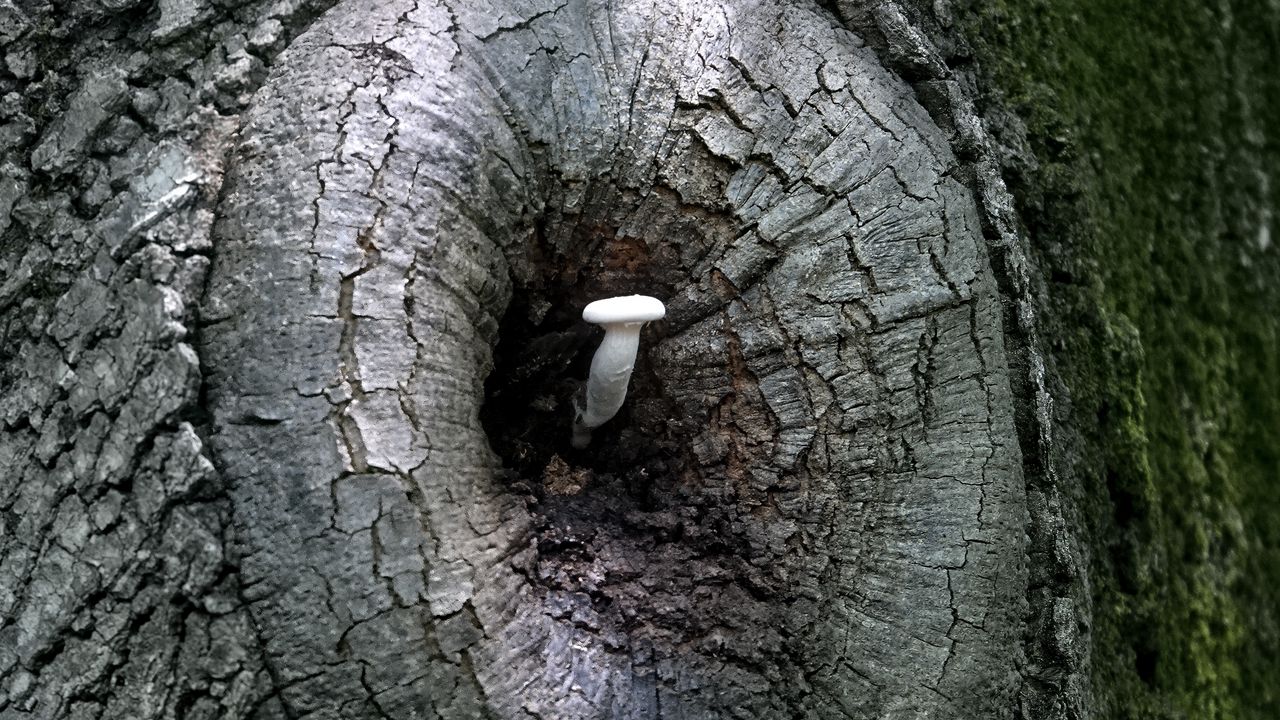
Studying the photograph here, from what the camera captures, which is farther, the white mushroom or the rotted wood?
the white mushroom

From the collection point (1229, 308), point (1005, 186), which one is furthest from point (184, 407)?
point (1229, 308)

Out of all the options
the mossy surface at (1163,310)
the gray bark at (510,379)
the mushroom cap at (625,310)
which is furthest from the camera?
the mossy surface at (1163,310)

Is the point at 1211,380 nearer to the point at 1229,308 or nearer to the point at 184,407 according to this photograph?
the point at 1229,308

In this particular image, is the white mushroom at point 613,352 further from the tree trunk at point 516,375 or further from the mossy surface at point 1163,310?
the mossy surface at point 1163,310

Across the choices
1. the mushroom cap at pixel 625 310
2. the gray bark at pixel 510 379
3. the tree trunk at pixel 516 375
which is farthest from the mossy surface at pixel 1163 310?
the mushroom cap at pixel 625 310

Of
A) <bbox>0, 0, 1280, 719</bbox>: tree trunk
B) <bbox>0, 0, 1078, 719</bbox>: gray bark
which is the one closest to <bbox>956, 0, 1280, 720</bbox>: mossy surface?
<bbox>0, 0, 1280, 719</bbox>: tree trunk

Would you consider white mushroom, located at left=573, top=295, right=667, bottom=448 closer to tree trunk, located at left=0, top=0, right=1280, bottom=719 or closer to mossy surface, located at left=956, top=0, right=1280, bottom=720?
tree trunk, located at left=0, top=0, right=1280, bottom=719

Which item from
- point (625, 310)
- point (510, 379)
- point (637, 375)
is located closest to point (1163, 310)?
point (637, 375)

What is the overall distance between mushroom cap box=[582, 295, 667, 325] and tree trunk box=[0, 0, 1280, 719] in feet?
0.38

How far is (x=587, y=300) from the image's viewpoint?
170 centimetres

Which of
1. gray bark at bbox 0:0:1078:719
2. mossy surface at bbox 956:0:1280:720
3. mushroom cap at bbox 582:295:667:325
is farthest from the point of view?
mossy surface at bbox 956:0:1280:720

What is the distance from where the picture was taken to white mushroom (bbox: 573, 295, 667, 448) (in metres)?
1.48

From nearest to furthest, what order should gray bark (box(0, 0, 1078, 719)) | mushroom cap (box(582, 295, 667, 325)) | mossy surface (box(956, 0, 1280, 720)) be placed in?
1. gray bark (box(0, 0, 1078, 719))
2. mushroom cap (box(582, 295, 667, 325))
3. mossy surface (box(956, 0, 1280, 720))

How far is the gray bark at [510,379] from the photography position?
126cm
